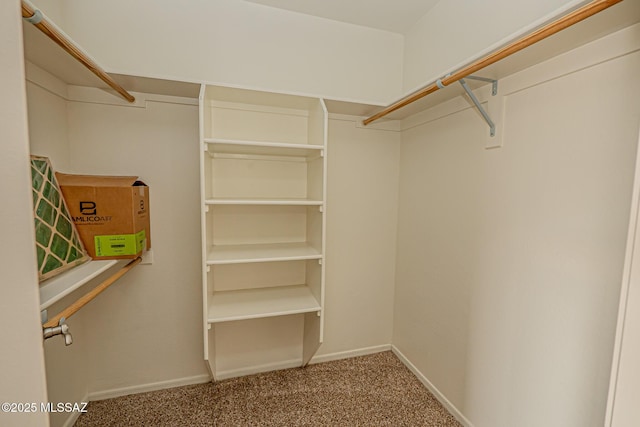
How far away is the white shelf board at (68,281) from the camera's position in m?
1.00

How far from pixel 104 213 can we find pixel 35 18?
0.89 metres

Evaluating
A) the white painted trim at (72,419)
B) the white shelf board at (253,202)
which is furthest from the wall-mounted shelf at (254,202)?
the white painted trim at (72,419)

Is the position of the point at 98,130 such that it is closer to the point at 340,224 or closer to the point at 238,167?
the point at 238,167

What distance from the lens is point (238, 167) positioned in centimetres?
200

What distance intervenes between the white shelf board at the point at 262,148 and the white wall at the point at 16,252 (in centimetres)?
88

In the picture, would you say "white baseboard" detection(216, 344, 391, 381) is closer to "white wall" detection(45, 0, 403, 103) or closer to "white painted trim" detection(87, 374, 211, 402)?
"white painted trim" detection(87, 374, 211, 402)

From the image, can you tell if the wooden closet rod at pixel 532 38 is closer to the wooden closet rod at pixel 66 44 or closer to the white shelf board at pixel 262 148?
the white shelf board at pixel 262 148

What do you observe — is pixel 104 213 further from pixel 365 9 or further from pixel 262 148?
pixel 365 9

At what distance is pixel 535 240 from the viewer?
1294 millimetres

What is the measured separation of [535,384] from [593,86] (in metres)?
1.28

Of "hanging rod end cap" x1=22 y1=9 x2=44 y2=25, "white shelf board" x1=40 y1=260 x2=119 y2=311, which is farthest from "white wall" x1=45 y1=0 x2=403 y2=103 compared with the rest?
"white shelf board" x1=40 y1=260 x2=119 y2=311

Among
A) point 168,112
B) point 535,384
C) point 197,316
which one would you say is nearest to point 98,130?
point 168,112

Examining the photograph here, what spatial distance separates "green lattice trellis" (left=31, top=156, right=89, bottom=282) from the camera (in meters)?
1.17

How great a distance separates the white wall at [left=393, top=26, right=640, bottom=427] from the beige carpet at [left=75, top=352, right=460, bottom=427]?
0.23 meters
